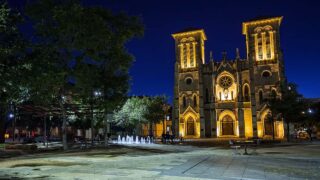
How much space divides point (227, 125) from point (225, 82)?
27.0 ft

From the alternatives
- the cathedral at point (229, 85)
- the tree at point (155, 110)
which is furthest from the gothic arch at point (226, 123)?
the tree at point (155, 110)

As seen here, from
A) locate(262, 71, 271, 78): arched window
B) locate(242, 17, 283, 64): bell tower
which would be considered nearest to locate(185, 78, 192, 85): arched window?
locate(242, 17, 283, 64): bell tower

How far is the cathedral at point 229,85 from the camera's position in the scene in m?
60.8

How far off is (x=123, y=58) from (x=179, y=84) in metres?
41.6

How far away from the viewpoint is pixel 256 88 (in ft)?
202

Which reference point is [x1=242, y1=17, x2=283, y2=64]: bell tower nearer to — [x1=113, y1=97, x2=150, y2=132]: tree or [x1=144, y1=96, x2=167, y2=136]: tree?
[x1=144, y1=96, x2=167, y2=136]: tree

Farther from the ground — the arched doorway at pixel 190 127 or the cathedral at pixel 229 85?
the cathedral at pixel 229 85

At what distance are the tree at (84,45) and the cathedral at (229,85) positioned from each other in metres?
38.1

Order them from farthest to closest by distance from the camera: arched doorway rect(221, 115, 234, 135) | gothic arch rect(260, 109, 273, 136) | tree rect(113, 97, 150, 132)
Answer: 1. arched doorway rect(221, 115, 234, 135)
2. gothic arch rect(260, 109, 273, 136)
3. tree rect(113, 97, 150, 132)

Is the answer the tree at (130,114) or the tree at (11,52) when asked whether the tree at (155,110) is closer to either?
the tree at (130,114)

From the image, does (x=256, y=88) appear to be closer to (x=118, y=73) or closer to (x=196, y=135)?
(x=196, y=135)

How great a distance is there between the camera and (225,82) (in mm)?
65438

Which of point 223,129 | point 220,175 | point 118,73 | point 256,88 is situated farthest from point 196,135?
point 220,175

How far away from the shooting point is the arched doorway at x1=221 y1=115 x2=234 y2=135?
63.6 meters
